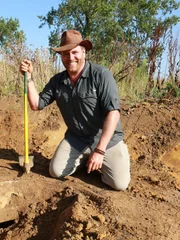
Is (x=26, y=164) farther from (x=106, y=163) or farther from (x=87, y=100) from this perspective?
(x=87, y=100)

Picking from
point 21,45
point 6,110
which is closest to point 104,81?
point 6,110

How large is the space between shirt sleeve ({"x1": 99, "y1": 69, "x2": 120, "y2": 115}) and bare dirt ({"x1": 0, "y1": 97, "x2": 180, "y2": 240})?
886 mm

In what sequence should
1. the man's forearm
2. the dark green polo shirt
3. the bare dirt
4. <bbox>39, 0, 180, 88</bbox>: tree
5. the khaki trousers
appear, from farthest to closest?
<bbox>39, 0, 180, 88</bbox>: tree
the khaki trousers
the dark green polo shirt
the man's forearm
the bare dirt

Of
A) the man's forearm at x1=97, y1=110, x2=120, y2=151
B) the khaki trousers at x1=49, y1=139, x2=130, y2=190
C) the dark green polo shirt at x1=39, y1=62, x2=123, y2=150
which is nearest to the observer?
the man's forearm at x1=97, y1=110, x2=120, y2=151

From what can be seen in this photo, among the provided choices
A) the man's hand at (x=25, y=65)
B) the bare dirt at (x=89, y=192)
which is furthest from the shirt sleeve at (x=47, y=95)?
the bare dirt at (x=89, y=192)

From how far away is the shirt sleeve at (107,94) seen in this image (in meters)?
3.25

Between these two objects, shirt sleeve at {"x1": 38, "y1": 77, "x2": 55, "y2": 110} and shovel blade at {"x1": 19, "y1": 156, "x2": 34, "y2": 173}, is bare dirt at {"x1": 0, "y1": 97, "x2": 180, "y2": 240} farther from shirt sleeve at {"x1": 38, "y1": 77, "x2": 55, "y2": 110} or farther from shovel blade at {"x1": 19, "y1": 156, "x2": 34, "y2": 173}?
shirt sleeve at {"x1": 38, "y1": 77, "x2": 55, "y2": 110}

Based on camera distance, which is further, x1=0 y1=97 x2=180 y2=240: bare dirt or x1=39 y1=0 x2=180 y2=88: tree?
x1=39 y1=0 x2=180 y2=88: tree

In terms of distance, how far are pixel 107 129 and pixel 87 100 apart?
419 millimetres

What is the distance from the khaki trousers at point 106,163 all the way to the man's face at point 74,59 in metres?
0.90

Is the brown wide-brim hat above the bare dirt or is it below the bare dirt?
above

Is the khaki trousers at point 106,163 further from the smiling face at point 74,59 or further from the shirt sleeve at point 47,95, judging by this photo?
the smiling face at point 74,59

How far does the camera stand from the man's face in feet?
10.9

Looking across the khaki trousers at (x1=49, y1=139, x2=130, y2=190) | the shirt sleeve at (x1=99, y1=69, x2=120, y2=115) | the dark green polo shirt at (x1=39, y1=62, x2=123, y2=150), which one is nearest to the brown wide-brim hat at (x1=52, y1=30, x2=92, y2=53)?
the dark green polo shirt at (x1=39, y1=62, x2=123, y2=150)
